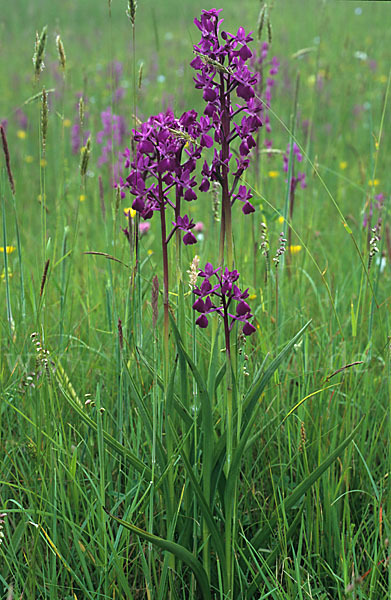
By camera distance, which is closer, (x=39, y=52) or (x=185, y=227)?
(x=185, y=227)

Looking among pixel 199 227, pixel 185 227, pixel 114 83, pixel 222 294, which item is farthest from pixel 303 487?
pixel 199 227

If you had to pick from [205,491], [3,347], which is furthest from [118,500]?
[3,347]

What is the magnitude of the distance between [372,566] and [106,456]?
0.69m

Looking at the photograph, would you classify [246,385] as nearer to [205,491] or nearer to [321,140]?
[205,491]

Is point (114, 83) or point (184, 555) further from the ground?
point (114, 83)

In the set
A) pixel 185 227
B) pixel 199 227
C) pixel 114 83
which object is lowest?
pixel 199 227

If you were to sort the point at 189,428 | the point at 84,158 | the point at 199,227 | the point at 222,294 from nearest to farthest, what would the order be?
the point at 222,294 → the point at 189,428 → the point at 84,158 → the point at 199,227

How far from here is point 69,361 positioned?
2.01 metres

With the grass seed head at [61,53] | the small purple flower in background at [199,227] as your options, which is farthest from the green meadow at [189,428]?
the small purple flower in background at [199,227]

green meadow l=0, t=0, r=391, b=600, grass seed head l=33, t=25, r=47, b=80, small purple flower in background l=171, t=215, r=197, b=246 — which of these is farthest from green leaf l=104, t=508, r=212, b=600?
grass seed head l=33, t=25, r=47, b=80

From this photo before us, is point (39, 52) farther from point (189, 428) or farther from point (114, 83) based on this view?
point (189, 428)

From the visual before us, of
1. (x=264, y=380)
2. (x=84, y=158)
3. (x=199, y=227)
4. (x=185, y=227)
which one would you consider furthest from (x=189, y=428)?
(x=199, y=227)

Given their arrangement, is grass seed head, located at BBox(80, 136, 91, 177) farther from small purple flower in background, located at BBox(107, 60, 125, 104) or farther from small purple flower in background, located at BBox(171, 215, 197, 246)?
small purple flower in background, located at BBox(171, 215, 197, 246)

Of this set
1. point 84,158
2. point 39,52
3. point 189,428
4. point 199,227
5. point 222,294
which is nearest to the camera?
point 222,294
